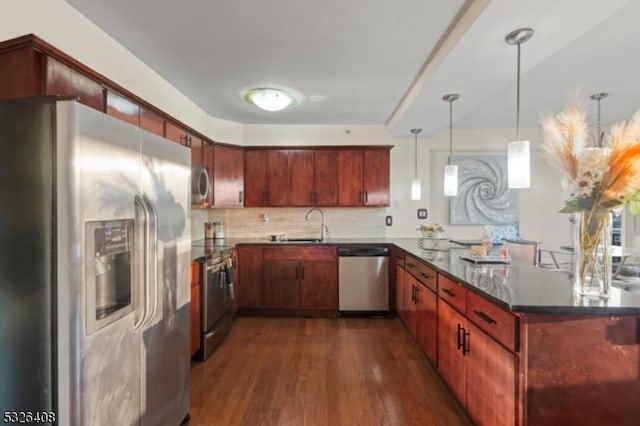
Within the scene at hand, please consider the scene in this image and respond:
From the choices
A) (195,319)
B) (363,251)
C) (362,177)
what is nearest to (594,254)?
(363,251)

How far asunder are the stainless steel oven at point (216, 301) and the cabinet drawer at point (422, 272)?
1849 mm

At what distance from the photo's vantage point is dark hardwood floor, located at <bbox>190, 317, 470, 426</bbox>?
7.06ft

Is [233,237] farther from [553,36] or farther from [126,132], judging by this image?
[553,36]

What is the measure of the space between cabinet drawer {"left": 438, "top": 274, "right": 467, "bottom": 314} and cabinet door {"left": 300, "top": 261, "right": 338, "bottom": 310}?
187 cm

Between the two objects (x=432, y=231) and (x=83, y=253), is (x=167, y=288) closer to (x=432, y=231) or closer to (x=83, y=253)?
(x=83, y=253)

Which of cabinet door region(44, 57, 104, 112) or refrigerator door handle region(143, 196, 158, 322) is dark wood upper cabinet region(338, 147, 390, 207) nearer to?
cabinet door region(44, 57, 104, 112)

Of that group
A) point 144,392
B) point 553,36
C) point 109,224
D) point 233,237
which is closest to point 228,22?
point 109,224

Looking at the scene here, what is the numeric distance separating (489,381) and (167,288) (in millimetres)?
1695

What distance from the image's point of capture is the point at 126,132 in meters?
1.45

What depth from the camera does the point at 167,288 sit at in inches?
70.7

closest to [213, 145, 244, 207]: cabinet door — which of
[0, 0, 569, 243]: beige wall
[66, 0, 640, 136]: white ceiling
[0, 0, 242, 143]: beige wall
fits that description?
[0, 0, 569, 243]: beige wall

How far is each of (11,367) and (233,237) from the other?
357 centimetres

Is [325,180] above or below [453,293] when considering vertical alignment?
above

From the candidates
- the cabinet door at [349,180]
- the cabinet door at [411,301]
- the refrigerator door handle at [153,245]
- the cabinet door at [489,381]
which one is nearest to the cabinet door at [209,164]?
the cabinet door at [349,180]
